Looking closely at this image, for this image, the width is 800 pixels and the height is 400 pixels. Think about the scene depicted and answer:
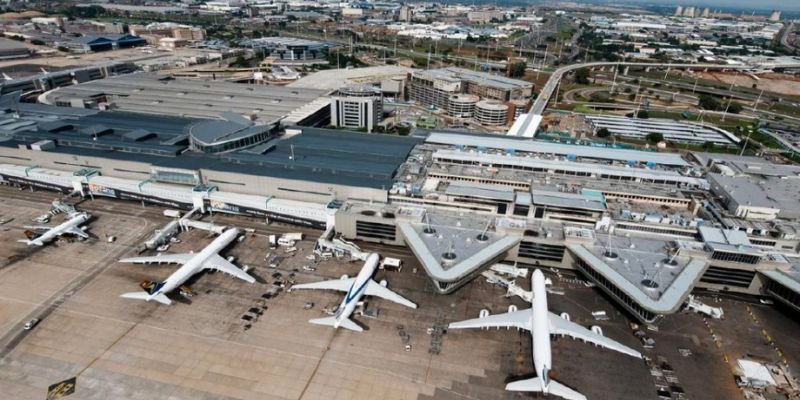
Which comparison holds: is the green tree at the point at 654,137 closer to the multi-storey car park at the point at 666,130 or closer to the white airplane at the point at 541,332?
the multi-storey car park at the point at 666,130

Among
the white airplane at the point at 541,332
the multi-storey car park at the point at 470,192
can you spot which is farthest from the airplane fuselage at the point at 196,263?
the white airplane at the point at 541,332

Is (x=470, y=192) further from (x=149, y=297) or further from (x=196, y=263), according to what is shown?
(x=149, y=297)

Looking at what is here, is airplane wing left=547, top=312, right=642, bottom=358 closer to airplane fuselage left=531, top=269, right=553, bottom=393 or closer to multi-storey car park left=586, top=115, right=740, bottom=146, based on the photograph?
airplane fuselage left=531, top=269, right=553, bottom=393

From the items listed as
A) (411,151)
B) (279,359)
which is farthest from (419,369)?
(411,151)

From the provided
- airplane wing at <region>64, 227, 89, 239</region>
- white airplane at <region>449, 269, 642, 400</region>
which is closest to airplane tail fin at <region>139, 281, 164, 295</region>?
airplane wing at <region>64, 227, 89, 239</region>

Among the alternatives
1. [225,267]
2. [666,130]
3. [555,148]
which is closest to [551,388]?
[225,267]

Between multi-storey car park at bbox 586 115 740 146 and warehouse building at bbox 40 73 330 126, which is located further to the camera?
multi-storey car park at bbox 586 115 740 146
